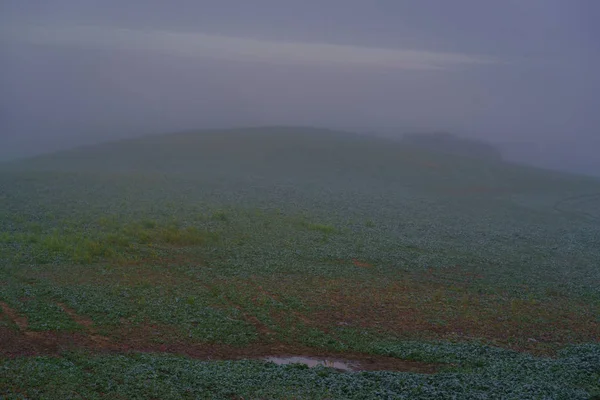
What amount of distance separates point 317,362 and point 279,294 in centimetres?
548

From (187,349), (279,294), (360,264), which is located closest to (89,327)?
(187,349)

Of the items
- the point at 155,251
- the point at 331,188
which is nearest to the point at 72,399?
the point at 155,251

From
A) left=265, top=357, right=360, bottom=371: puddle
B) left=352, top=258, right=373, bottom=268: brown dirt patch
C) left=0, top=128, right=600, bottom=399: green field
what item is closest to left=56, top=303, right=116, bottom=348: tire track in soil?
left=0, top=128, right=600, bottom=399: green field

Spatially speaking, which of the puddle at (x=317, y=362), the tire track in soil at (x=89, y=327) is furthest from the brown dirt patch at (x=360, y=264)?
the tire track in soil at (x=89, y=327)

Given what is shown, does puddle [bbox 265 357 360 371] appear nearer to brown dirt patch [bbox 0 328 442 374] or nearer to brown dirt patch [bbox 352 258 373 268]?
brown dirt patch [bbox 0 328 442 374]

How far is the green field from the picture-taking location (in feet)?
45.5

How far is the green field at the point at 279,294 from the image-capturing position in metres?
13.9

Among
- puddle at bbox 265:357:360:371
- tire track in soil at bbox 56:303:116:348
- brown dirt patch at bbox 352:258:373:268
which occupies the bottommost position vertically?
puddle at bbox 265:357:360:371

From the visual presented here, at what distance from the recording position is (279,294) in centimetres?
2131

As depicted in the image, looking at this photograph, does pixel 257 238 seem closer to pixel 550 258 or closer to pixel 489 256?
pixel 489 256

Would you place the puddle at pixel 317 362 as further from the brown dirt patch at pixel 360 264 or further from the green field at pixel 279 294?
the brown dirt patch at pixel 360 264

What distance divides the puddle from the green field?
0.29m

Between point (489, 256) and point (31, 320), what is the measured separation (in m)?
22.4

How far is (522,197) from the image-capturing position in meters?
60.4
